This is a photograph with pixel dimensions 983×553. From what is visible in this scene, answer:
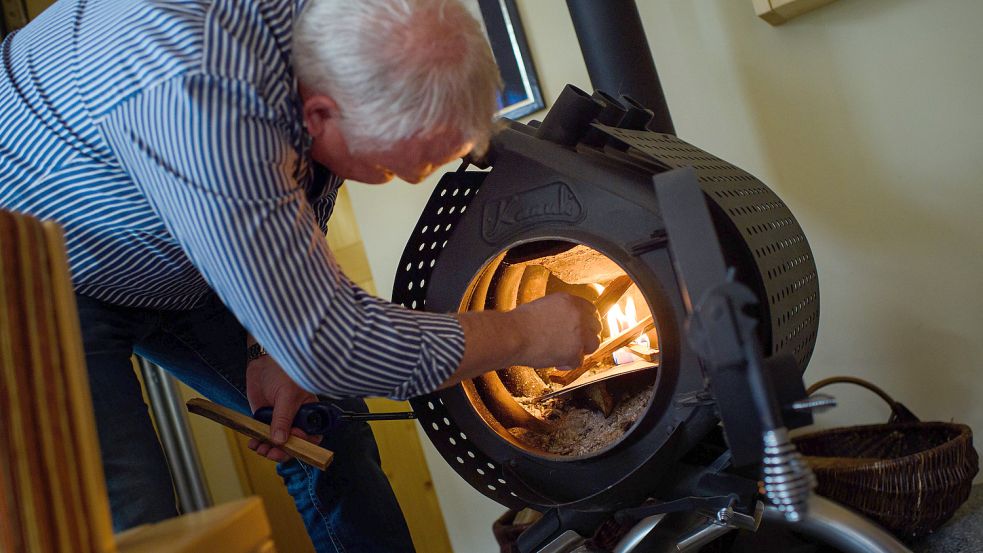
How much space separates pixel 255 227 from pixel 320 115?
19 centimetres

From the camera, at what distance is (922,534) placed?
1368 mm

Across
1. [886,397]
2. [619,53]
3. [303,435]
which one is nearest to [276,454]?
[303,435]

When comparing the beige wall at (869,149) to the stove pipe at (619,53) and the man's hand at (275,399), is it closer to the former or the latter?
the stove pipe at (619,53)

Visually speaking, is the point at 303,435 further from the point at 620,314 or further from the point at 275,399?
the point at 620,314

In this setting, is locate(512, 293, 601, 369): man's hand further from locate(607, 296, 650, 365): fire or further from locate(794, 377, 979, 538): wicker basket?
locate(794, 377, 979, 538): wicker basket

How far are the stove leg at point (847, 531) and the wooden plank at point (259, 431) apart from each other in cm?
63

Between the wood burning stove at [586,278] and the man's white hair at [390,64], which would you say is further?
the wood burning stove at [586,278]

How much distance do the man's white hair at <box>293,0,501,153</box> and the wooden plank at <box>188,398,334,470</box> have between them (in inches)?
18.0

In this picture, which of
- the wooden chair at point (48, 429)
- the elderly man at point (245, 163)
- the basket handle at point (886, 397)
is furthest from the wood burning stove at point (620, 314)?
the wooden chair at point (48, 429)

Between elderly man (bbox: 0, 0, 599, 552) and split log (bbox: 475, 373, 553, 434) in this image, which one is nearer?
elderly man (bbox: 0, 0, 599, 552)

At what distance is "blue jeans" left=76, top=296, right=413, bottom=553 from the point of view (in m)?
1.03

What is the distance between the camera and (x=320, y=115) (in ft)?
3.06

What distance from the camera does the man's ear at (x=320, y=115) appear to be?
2.98 ft

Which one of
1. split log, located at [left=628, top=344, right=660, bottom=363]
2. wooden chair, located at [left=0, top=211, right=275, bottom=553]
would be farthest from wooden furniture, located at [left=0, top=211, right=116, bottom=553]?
split log, located at [left=628, top=344, right=660, bottom=363]
